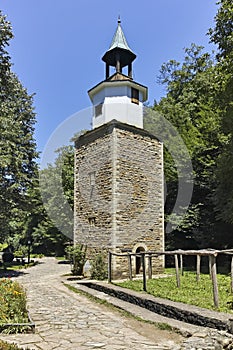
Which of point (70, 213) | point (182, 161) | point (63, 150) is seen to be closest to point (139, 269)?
point (182, 161)

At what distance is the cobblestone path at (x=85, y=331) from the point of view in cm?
486

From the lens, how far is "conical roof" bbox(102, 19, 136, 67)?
1498cm

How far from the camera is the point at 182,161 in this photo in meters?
19.6

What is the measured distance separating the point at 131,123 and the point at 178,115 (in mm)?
9102

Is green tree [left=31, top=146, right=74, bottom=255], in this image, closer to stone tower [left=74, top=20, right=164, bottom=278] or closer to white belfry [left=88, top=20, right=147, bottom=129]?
stone tower [left=74, top=20, right=164, bottom=278]

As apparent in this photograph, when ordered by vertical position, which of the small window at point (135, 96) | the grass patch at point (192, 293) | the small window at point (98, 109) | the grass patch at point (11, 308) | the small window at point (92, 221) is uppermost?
the small window at point (135, 96)

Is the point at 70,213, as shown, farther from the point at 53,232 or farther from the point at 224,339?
the point at 224,339

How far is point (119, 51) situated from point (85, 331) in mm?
12572

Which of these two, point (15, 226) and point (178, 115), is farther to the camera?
point (15, 226)

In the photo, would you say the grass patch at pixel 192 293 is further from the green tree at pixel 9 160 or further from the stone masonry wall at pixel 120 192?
the green tree at pixel 9 160

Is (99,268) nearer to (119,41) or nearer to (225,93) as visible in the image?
(225,93)

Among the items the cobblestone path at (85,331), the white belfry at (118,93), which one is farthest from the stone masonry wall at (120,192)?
the cobblestone path at (85,331)

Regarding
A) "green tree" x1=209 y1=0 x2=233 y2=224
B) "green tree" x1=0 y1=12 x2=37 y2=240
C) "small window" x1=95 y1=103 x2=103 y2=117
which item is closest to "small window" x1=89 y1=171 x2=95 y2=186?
"small window" x1=95 y1=103 x2=103 y2=117

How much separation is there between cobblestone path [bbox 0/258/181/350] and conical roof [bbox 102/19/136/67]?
11.2 metres
